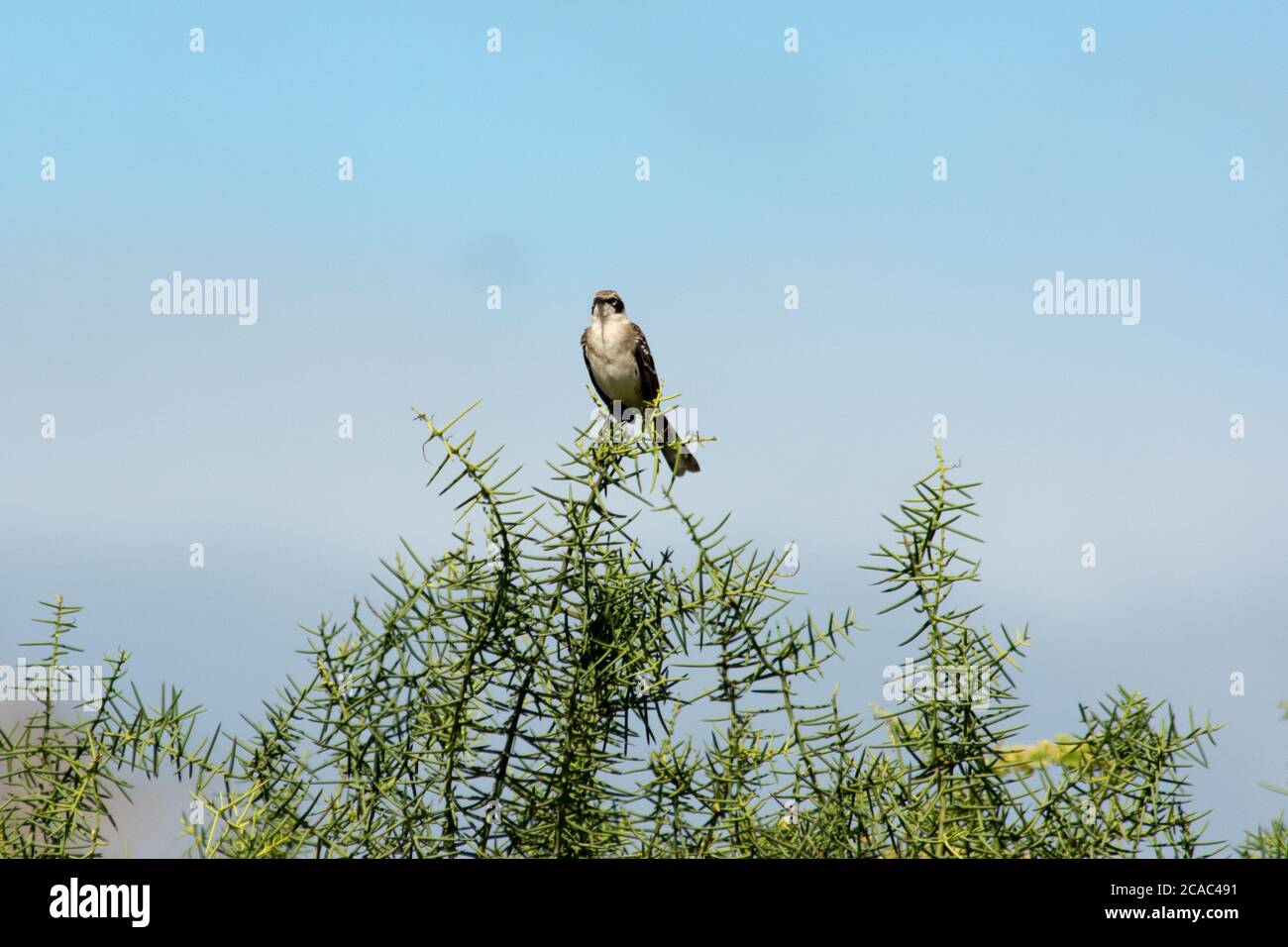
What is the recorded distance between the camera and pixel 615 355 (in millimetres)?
9984

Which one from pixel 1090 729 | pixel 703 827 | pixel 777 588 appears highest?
pixel 777 588

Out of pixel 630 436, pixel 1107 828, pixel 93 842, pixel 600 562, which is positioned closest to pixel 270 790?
pixel 93 842

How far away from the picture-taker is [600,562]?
1.94 m

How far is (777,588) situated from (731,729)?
235mm

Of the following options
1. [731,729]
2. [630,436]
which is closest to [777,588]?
[731,729]

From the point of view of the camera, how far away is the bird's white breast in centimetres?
998

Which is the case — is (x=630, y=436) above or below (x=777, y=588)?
above

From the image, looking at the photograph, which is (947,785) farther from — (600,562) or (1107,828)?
(600,562)

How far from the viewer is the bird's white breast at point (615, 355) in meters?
9.98
